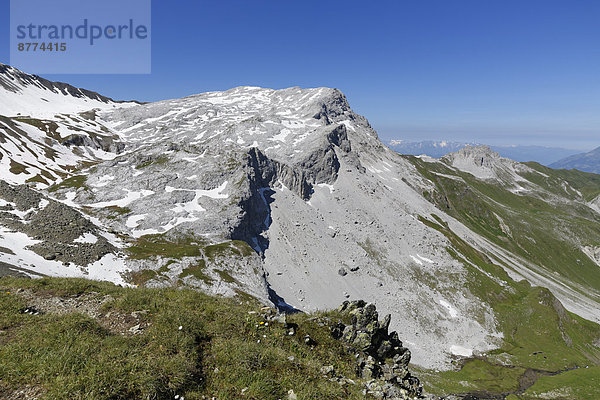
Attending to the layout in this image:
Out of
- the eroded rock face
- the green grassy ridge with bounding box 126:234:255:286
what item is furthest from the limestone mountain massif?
the eroded rock face

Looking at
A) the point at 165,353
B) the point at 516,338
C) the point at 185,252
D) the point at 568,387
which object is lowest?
the point at 516,338

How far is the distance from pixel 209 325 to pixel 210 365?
2.57 m

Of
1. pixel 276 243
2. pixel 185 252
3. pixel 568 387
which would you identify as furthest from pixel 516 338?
pixel 185 252

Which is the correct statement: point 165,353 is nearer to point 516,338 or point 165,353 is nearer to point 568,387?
point 568,387

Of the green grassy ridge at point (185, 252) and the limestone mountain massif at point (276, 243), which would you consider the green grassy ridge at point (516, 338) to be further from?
the green grassy ridge at point (185, 252)

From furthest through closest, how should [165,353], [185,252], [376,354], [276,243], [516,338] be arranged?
[276,243] → [516,338] → [185,252] → [376,354] → [165,353]

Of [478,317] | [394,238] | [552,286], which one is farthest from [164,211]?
[552,286]

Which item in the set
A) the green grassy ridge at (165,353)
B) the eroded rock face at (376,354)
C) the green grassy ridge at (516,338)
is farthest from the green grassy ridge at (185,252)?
the green grassy ridge at (516,338)

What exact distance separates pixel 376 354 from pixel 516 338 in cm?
12812

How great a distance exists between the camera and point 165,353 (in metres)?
10.6

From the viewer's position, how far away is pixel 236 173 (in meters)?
117

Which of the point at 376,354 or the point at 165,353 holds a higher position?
the point at 165,353

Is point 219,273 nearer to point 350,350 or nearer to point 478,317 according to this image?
point 350,350

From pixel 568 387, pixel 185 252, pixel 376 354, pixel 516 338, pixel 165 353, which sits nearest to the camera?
pixel 165 353
